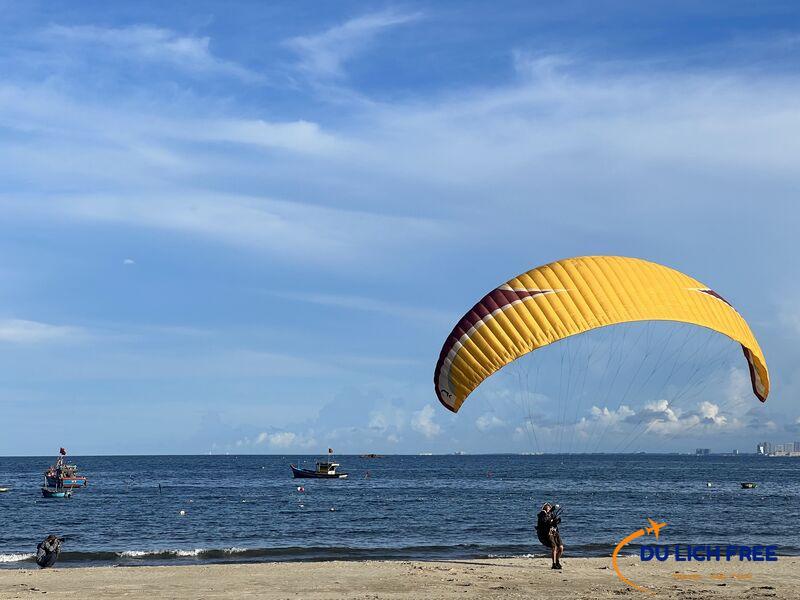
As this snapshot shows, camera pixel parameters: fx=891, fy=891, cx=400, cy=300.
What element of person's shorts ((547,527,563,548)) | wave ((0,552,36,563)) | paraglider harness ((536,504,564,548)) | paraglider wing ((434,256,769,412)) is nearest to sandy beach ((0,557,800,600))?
person's shorts ((547,527,563,548))

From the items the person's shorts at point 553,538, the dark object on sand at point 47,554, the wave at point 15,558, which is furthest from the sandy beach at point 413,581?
the wave at point 15,558

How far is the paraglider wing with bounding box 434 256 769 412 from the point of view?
2116cm

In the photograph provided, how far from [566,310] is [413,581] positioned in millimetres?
7700

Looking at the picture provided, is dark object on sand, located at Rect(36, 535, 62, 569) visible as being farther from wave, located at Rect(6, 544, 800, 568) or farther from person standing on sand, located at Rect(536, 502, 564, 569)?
person standing on sand, located at Rect(536, 502, 564, 569)

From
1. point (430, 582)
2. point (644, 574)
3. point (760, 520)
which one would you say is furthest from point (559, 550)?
point (760, 520)

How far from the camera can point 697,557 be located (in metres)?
27.5

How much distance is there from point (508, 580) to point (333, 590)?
4333 mm

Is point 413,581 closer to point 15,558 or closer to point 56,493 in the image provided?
point 15,558

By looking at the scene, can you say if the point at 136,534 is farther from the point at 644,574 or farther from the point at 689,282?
the point at 689,282

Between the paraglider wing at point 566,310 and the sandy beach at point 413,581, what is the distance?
4.54 m

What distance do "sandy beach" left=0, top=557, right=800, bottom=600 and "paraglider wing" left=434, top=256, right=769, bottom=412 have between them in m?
4.54

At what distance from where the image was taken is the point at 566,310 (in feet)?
70.4

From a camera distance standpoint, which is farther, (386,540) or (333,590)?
(386,540)

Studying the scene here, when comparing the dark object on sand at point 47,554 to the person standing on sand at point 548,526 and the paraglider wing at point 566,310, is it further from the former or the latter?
the person standing on sand at point 548,526
